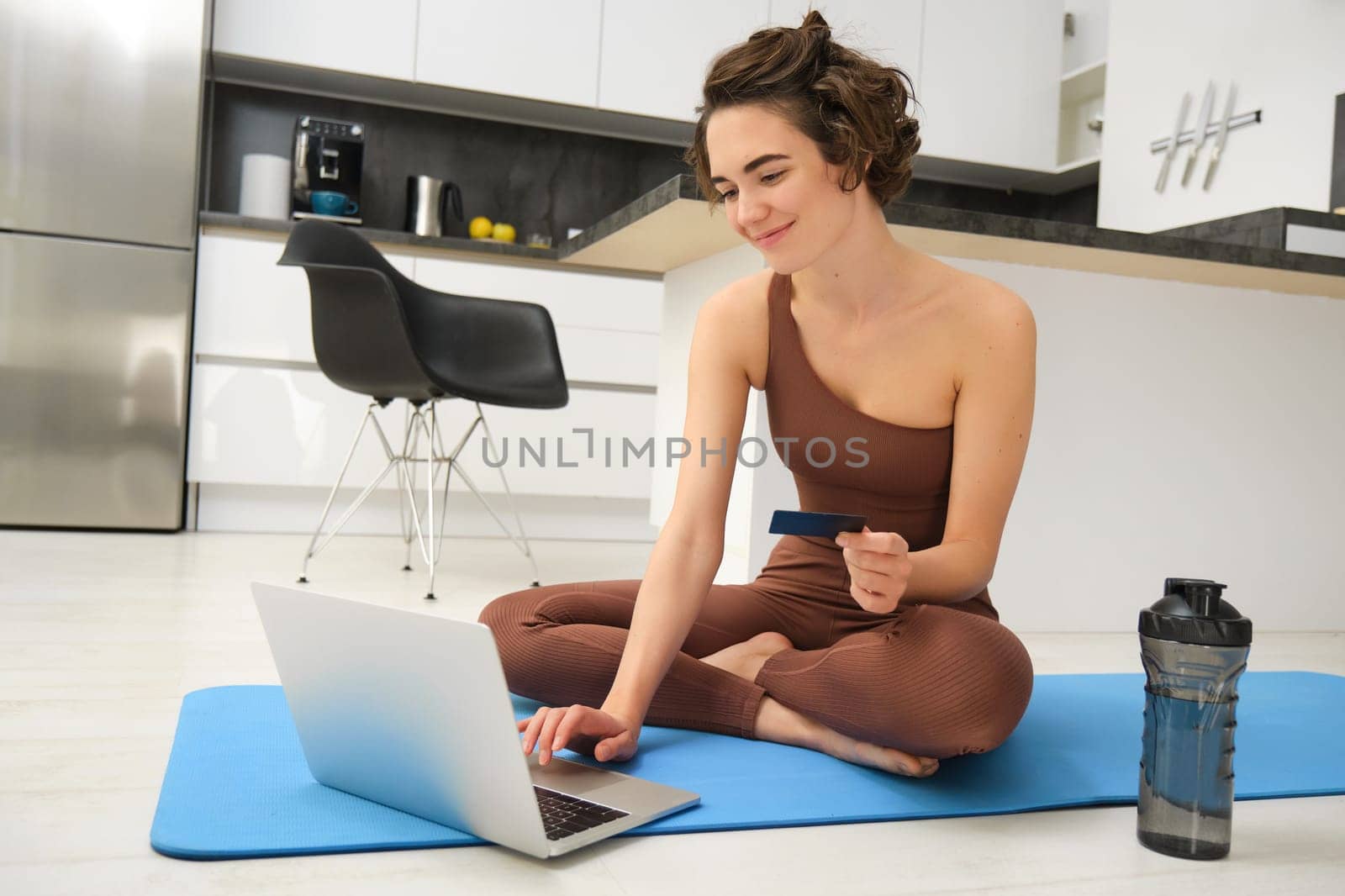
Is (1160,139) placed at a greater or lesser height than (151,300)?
greater

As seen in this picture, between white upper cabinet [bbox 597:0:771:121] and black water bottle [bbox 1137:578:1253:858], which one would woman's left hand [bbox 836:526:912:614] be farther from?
white upper cabinet [bbox 597:0:771:121]

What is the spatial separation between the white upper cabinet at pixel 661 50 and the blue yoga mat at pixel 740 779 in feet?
11.1

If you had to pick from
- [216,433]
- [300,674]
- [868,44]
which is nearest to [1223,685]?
[300,674]

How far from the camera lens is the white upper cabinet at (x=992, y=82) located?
5027 mm

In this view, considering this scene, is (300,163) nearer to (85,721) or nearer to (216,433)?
(216,433)

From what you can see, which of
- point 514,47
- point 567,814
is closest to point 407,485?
point 514,47

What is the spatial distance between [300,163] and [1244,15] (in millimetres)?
3528

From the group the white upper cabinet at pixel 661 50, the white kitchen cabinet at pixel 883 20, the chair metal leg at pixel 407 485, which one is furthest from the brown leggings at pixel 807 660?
the white kitchen cabinet at pixel 883 20

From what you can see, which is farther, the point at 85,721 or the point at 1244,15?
the point at 1244,15

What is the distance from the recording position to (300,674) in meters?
1.17

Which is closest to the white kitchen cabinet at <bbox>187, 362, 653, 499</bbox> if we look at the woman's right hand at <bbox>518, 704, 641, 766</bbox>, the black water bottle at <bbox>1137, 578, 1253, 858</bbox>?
the woman's right hand at <bbox>518, 704, 641, 766</bbox>

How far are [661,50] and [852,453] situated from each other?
11.5 ft

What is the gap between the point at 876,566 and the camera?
3.81ft

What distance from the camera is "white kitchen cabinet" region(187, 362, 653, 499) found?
397 centimetres
